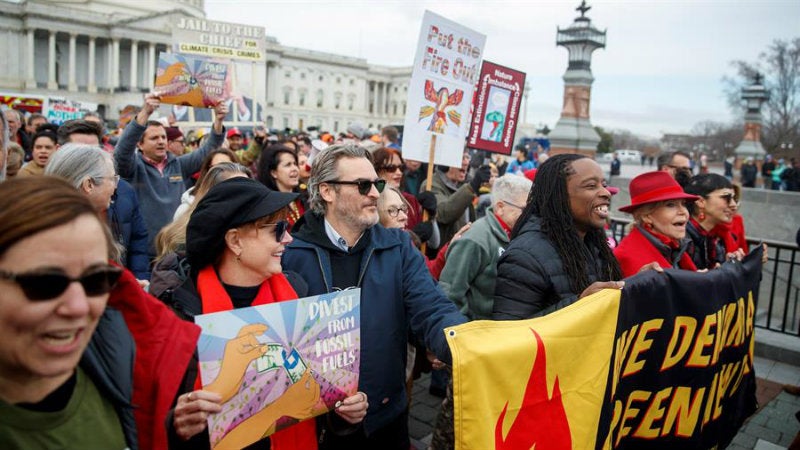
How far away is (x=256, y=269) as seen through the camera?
7.50ft

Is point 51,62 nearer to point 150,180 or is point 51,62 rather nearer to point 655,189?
point 150,180

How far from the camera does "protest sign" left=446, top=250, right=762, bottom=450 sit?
2.23 m

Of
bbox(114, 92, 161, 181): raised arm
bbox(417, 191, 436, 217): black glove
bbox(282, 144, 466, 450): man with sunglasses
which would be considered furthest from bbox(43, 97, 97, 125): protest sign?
bbox(282, 144, 466, 450): man with sunglasses

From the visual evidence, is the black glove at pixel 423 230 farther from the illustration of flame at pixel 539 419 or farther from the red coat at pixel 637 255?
the illustration of flame at pixel 539 419

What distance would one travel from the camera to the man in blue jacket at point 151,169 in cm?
505

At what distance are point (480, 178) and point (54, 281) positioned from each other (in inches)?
266

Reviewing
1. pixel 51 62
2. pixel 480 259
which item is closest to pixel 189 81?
pixel 480 259

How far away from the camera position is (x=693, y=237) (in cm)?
465

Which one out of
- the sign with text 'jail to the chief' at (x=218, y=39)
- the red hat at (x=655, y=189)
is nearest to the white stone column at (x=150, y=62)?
the sign with text 'jail to the chief' at (x=218, y=39)

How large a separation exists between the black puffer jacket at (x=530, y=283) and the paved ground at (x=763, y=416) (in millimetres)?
1734

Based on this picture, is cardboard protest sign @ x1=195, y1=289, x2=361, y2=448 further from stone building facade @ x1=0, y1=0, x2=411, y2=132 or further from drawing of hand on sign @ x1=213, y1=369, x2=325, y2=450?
stone building facade @ x1=0, y1=0, x2=411, y2=132

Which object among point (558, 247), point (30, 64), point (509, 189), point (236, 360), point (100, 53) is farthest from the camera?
point (100, 53)

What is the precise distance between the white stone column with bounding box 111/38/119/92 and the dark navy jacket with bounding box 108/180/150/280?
82306mm

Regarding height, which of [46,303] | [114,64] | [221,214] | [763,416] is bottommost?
[763,416]
